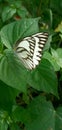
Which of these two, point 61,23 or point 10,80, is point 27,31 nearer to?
point 10,80

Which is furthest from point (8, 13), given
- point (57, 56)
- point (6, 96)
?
point (6, 96)

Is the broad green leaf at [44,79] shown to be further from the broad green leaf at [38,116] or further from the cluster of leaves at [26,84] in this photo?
the broad green leaf at [38,116]

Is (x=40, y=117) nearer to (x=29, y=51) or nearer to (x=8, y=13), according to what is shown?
(x=29, y=51)

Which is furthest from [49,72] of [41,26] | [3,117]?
[41,26]

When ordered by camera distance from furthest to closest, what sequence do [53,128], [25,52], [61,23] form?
[61,23], [53,128], [25,52]

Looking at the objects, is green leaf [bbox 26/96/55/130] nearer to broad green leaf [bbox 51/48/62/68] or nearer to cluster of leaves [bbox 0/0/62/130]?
cluster of leaves [bbox 0/0/62/130]
